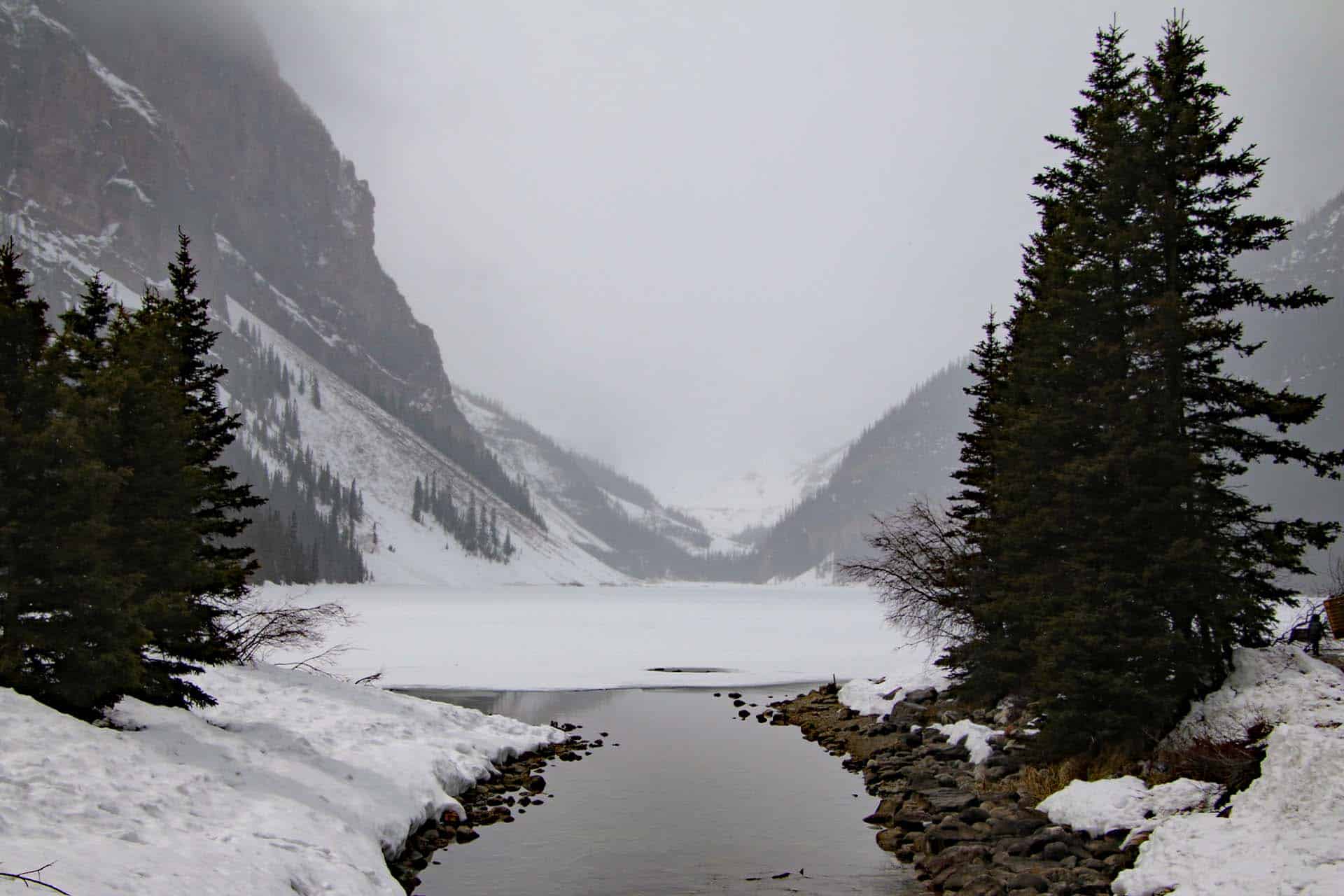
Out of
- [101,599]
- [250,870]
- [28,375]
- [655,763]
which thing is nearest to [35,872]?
[250,870]

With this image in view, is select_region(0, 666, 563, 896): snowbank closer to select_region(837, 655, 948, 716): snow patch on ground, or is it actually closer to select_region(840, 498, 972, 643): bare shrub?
select_region(837, 655, 948, 716): snow patch on ground

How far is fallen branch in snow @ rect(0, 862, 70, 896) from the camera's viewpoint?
333 inches

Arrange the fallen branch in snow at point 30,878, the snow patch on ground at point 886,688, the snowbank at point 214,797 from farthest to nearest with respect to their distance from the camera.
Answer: the snow patch on ground at point 886,688 < the snowbank at point 214,797 < the fallen branch in snow at point 30,878

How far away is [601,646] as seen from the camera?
68.7 m

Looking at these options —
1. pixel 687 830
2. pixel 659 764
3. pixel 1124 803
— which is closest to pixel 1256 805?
pixel 1124 803

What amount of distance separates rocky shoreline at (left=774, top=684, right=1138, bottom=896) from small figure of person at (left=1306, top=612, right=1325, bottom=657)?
21.4 ft

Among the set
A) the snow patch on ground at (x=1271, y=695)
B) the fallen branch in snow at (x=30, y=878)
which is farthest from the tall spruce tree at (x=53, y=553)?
the snow patch on ground at (x=1271, y=695)

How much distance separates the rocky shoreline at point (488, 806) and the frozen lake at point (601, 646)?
56.2ft

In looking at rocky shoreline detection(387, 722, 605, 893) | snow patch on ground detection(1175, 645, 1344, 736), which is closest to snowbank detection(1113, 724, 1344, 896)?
snow patch on ground detection(1175, 645, 1344, 736)

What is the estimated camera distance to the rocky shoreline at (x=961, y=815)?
46.4 feet

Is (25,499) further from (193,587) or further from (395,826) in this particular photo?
(395,826)

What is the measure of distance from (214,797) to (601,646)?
55.9m

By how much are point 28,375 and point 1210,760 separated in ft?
71.5

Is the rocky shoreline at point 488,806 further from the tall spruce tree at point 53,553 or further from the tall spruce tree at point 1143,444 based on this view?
the tall spruce tree at point 1143,444
